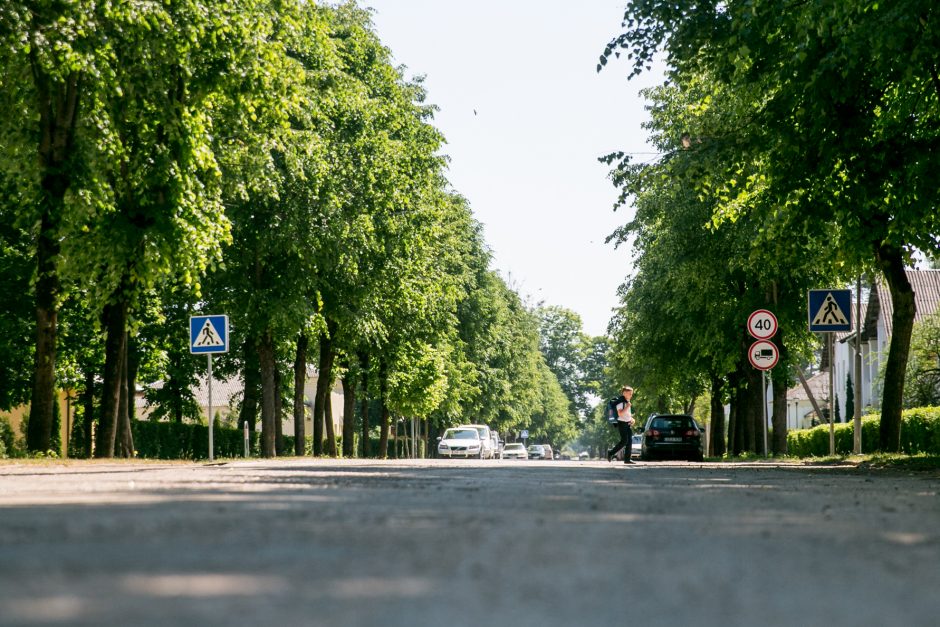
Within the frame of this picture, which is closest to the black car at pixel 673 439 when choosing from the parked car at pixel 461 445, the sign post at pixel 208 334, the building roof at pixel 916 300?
the sign post at pixel 208 334

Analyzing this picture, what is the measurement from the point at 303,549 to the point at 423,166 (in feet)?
121

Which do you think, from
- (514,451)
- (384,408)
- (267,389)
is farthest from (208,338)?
(514,451)

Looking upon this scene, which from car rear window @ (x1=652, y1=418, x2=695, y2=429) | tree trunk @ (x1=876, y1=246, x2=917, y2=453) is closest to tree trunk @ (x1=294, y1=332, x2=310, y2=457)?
car rear window @ (x1=652, y1=418, x2=695, y2=429)

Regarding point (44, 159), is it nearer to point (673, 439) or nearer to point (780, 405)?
point (673, 439)

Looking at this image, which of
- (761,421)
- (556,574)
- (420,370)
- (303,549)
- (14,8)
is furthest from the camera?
(420,370)

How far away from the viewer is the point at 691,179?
2241 centimetres

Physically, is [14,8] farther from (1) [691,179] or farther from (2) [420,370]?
(2) [420,370]

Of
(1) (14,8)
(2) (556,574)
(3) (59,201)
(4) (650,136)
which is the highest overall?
(4) (650,136)

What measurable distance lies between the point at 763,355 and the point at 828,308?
4235mm

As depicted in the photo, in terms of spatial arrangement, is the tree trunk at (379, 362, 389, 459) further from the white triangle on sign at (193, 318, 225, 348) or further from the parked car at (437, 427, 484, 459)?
the white triangle on sign at (193, 318, 225, 348)

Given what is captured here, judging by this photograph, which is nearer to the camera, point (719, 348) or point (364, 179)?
point (364, 179)

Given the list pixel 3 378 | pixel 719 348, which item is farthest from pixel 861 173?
pixel 3 378

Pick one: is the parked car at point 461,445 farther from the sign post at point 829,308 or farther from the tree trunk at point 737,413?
the sign post at point 829,308

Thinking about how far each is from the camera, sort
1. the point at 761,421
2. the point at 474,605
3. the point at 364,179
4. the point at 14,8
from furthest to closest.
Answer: the point at 761,421
the point at 364,179
the point at 14,8
the point at 474,605
